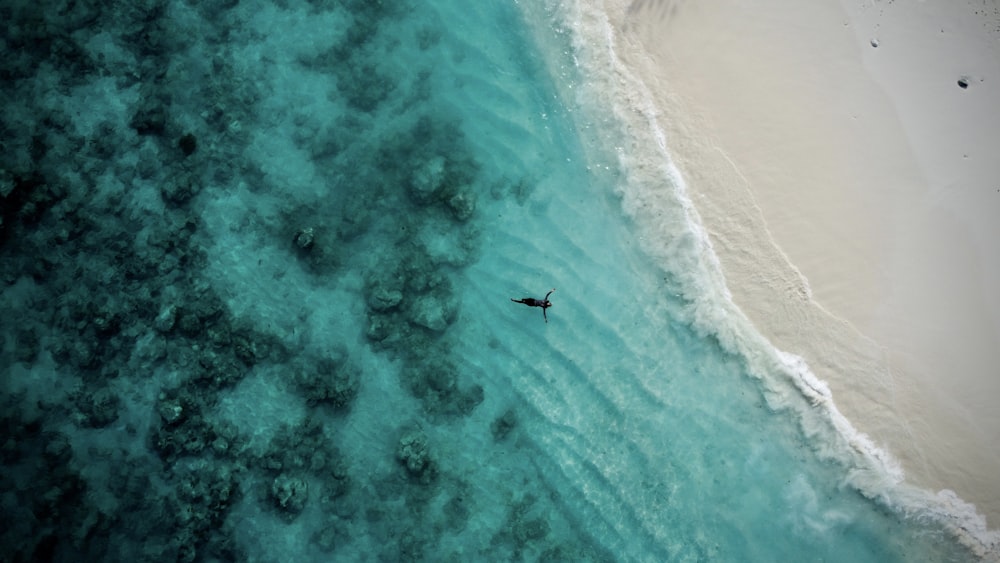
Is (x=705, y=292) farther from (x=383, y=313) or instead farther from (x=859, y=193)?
(x=383, y=313)

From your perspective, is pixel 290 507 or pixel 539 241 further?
pixel 539 241

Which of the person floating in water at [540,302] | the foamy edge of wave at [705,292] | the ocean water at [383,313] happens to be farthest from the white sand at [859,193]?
the person floating in water at [540,302]

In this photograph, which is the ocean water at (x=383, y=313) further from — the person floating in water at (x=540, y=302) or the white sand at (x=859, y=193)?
the white sand at (x=859, y=193)

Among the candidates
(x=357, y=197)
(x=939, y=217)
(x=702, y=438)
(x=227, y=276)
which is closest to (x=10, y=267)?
(x=227, y=276)

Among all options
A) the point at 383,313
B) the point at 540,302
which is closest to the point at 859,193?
the point at 540,302

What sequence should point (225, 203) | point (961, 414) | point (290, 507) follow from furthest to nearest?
point (961, 414) < point (225, 203) < point (290, 507)

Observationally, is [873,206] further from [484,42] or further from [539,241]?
[484,42]
